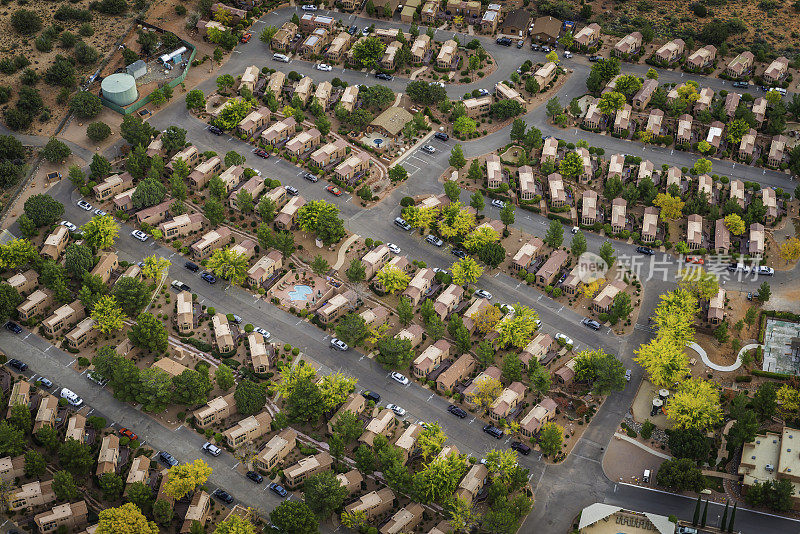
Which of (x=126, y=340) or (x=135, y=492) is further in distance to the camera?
(x=126, y=340)

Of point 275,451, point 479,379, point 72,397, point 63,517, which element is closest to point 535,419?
point 479,379

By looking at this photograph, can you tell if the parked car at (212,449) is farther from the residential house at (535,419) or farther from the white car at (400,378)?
the residential house at (535,419)

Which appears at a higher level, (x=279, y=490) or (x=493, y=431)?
(x=279, y=490)

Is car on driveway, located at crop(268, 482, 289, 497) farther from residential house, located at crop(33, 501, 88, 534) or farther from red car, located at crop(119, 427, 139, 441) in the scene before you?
residential house, located at crop(33, 501, 88, 534)

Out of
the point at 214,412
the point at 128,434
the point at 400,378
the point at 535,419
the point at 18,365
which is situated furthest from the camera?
the point at 400,378

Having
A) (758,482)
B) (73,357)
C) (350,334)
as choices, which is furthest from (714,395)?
(73,357)

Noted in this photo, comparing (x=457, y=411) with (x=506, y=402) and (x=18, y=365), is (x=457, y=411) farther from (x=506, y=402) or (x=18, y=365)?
(x=18, y=365)

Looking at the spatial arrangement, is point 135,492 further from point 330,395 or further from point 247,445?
point 330,395
